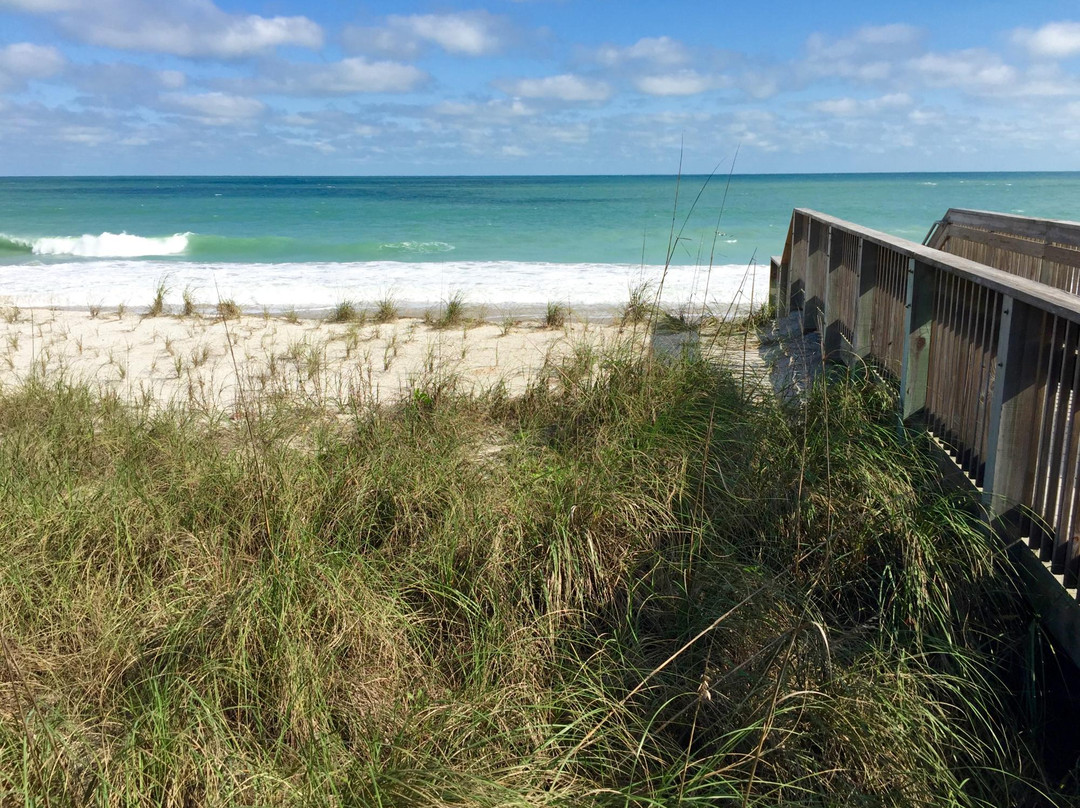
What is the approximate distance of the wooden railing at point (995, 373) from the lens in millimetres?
2465

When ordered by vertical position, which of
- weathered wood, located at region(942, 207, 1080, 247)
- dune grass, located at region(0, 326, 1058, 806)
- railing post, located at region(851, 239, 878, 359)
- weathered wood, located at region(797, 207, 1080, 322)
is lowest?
dune grass, located at region(0, 326, 1058, 806)

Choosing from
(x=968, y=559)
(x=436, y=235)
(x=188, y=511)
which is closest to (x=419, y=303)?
(x=188, y=511)

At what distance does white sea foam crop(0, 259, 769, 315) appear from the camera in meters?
12.5

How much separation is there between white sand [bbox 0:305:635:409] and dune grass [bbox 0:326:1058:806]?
1.78 metres

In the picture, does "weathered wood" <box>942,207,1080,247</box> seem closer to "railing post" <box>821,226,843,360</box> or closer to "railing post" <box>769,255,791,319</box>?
"railing post" <box>821,226,843,360</box>

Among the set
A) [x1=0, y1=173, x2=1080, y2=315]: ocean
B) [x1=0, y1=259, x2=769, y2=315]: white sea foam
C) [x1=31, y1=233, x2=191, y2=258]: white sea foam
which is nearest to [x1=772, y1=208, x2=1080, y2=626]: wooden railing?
[x1=0, y1=173, x2=1080, y2=315]: ocean

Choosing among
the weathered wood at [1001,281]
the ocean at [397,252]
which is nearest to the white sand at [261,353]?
the ocean at [397,252]

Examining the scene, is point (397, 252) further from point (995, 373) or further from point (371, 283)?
point (995, 373)

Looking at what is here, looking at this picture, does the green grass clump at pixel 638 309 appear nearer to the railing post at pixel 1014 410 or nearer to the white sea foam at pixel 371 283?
the white sea foam at pixel 371 283

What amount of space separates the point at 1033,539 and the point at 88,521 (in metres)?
3.17

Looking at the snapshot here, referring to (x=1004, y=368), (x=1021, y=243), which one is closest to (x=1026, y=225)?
(x=1021, y=243)

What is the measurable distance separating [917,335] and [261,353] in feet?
18.8

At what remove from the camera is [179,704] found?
2256 mm

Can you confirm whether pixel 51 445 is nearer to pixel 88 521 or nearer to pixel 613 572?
pixel 88 521
